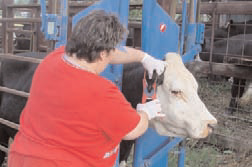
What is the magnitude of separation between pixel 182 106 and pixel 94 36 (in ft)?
2.66

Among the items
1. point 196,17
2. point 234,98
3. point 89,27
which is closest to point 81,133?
point 89,27

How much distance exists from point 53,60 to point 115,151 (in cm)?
63

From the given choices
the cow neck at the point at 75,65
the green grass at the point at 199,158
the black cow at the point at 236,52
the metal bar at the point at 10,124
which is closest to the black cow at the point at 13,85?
the metal bar at the point at 10,124

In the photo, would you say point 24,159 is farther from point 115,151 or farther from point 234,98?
point 234,98

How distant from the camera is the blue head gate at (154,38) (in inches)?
88.7

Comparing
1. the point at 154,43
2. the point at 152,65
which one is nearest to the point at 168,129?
the point at 152,65

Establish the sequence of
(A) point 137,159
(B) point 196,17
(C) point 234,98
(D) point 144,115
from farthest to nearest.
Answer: (C) point 234,98
(B) point 196,17
(A) point 137,159
(D) point 144,115

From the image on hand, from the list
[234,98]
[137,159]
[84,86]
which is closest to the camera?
[84,86]

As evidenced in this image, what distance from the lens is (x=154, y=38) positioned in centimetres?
232

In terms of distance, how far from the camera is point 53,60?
1.77m

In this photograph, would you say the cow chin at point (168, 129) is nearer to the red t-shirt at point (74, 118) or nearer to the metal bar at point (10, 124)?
the red t-shirt at point (74, 118)

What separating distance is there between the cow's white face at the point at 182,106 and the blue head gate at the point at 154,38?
9.9 inches

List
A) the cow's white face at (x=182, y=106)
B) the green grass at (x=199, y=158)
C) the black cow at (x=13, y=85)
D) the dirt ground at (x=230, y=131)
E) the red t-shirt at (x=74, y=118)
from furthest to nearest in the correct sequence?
the dirt ground at (x=230, y=131)
the green grass at (x=199, y=158)
the black cow at (x=13, y=85)
the cow's white face at (x=182, y=106)
the red t-shirt at (x=74, y=118)

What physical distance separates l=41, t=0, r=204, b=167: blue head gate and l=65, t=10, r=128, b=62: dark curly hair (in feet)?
1.88
